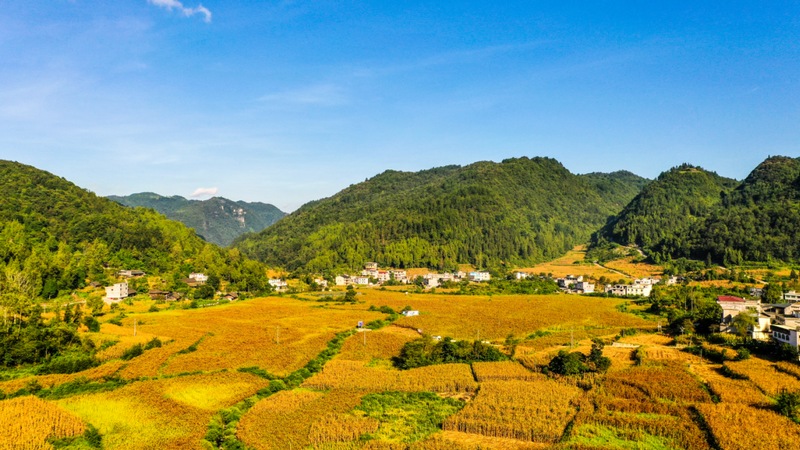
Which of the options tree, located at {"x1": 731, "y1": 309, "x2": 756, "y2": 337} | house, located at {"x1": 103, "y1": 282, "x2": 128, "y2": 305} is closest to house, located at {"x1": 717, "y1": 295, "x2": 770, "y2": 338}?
tree, located at {"x1": 731, "y1": 309, "x2": 756, "y2": 337}

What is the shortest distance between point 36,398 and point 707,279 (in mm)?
97200

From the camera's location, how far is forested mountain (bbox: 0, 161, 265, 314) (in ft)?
238

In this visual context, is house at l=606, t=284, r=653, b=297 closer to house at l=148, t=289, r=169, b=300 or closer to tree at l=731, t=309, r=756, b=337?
tree at l=731, t=309, r=756, b=337

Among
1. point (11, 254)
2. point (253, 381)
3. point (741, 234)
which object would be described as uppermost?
point (741, 234)

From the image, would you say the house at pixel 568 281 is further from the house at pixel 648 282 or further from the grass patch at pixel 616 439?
the grass patch at pixel 616 439

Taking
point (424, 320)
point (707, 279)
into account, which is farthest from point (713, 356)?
point (707, 279)

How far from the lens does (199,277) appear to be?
304 feet

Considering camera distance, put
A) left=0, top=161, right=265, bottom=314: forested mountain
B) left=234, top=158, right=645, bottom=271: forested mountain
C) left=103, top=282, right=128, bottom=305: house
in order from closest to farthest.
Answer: left=103, top=282, right=128, bottom=305: house → left=0, top=161, right=265, bottom=314: forested mountain → left=234, top=158, right=645, bottom=271: forested mountain

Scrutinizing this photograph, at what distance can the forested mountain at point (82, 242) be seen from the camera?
7256 centimetres

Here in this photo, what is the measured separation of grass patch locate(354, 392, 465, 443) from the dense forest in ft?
322

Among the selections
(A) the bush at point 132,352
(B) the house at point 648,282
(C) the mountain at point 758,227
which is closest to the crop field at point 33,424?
(A) the bush at point 132,352

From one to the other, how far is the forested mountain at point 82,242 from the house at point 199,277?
1313 mm

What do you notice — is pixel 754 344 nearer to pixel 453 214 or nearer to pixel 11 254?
pixel 11 254

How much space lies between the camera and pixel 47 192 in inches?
4154
